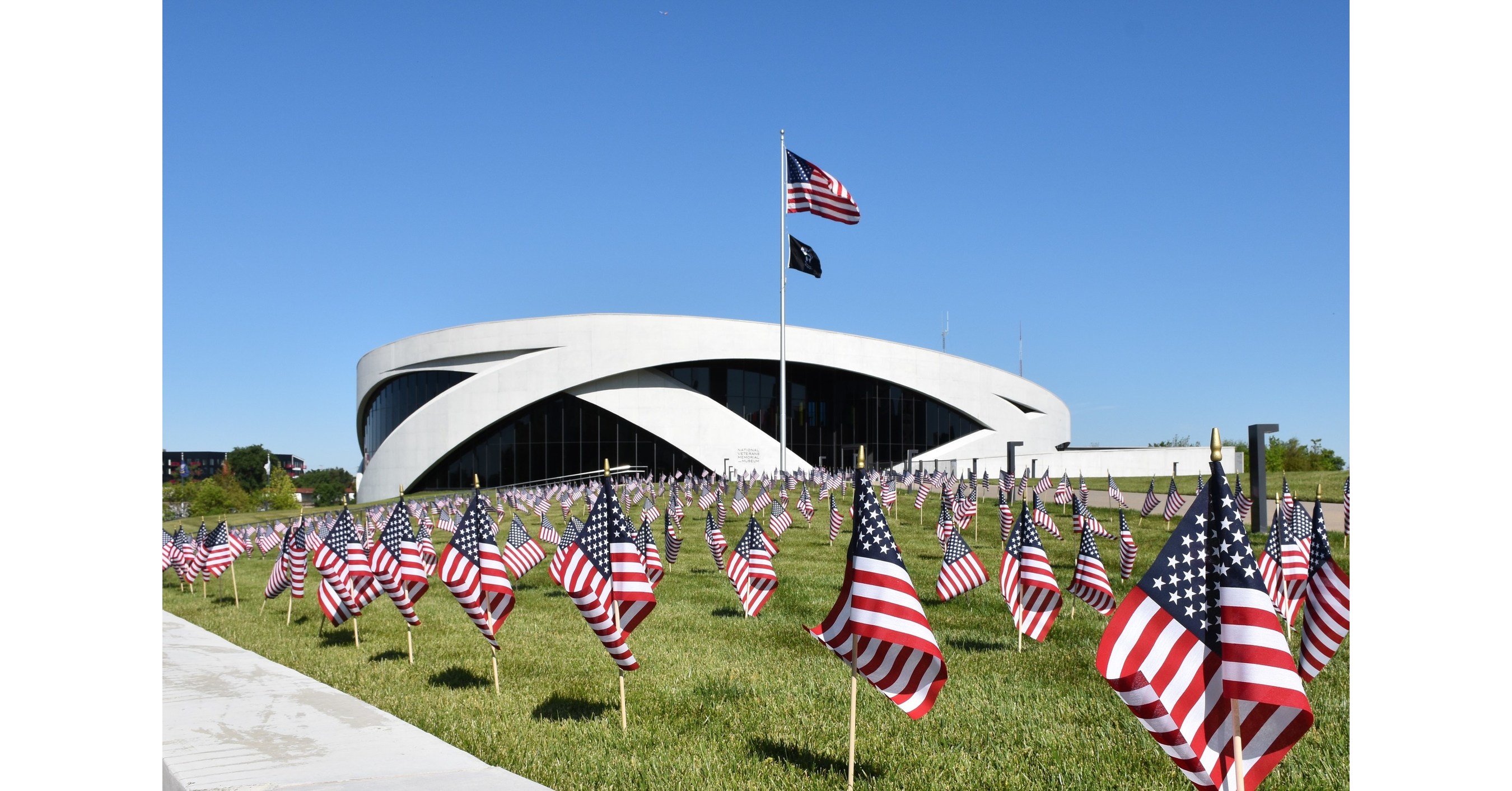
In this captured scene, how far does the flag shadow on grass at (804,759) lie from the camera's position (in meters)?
5.82

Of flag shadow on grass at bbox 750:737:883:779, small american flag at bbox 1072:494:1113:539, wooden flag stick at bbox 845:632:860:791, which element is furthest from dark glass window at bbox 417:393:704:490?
wooden flag stick at bbox 845:632:860:791

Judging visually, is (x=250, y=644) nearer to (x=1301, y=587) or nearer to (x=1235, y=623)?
(x=1235, y=623)

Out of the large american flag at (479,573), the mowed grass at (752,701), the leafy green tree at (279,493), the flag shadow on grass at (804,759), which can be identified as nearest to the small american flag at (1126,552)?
the mowed grass at (752,701)

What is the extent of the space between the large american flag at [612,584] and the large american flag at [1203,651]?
365cm

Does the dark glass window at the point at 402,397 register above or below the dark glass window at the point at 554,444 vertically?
above

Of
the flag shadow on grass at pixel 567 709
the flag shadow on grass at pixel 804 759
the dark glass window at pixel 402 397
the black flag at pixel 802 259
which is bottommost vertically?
the flag shadow on grass at pixel 567 709

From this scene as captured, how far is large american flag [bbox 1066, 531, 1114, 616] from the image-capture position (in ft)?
31.7

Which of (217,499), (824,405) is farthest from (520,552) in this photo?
(217,499)

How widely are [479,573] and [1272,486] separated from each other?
34.5 meters

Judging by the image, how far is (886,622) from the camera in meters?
5.49

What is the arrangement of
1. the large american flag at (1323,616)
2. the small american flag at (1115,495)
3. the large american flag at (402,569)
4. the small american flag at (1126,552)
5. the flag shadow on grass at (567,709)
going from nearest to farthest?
the large american flag at (1323,616) → the flag shadow on grass at (567,709) → the large american flag at (402,569) → the small american flag at (1126,552) → the small american flag at (1115,495)

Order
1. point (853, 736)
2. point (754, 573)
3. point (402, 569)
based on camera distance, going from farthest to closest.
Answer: point (754, 573), point (402, 569), point (853, 736)

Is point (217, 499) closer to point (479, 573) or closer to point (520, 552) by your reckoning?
point (520, 552)

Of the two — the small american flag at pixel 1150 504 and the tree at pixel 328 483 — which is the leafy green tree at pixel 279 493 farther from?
the small american flag at pixel 1150 504
